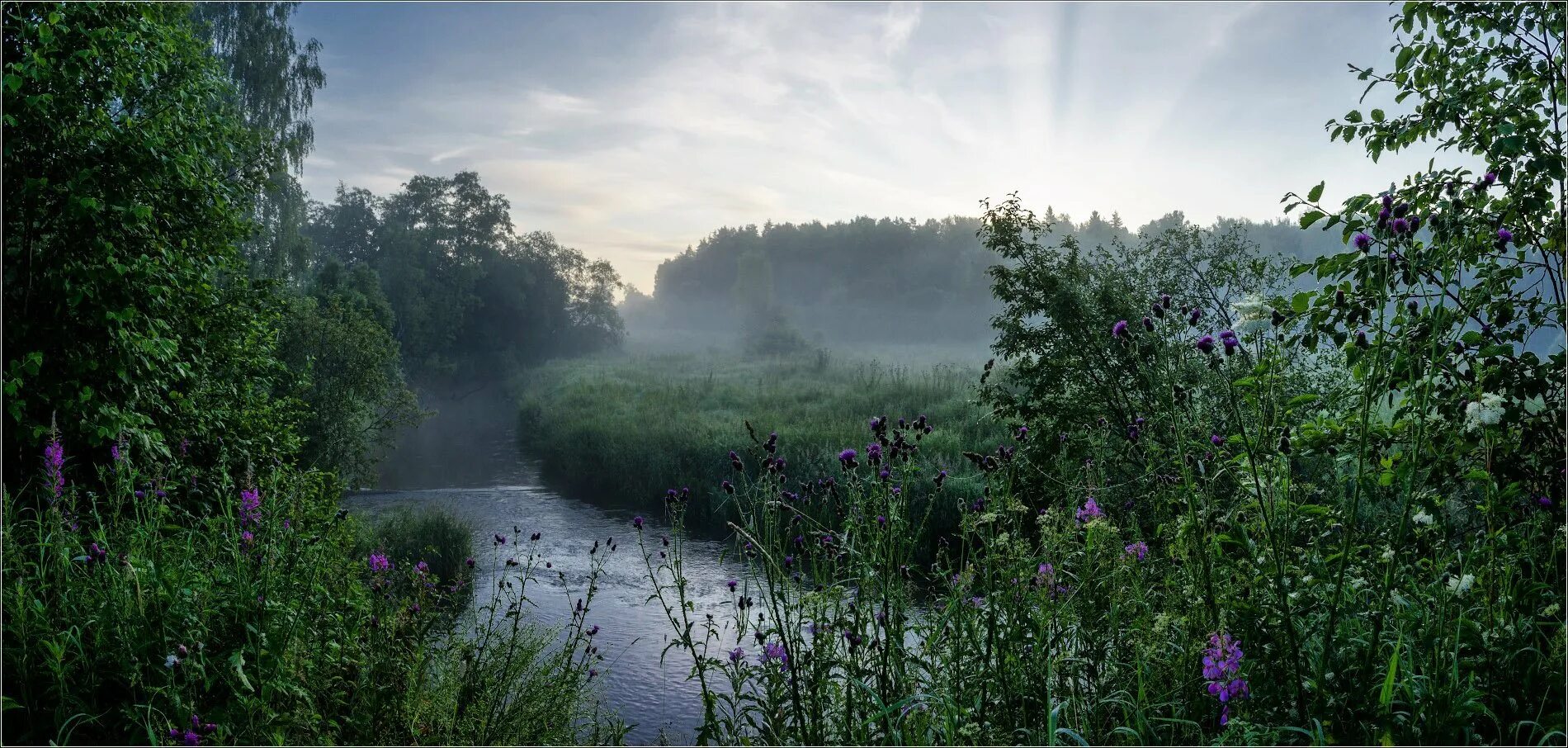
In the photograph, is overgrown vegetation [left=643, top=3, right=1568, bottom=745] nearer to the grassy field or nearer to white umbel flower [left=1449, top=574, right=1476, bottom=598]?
white umbel flower [left=1449, top=574, right=1476, bottom=598]

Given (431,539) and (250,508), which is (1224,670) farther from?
(431,539)

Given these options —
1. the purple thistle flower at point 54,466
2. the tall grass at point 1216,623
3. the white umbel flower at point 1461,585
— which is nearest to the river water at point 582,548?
the purple thistle flower at point 54,466

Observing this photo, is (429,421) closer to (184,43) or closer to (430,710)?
(184,43)

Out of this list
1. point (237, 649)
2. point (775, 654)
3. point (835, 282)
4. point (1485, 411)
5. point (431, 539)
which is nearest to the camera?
point (1485, 411)

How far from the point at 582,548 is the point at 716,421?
16.9 ft

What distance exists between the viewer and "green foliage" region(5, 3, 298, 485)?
12.7 feet

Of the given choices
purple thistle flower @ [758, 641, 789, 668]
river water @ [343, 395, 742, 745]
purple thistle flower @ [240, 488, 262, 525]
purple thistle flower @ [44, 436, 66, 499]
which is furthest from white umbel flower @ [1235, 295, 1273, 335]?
purple thistle flower @ [44, 436, 66, 499]

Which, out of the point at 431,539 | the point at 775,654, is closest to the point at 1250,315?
the point at 775,654

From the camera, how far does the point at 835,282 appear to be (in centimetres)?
3017

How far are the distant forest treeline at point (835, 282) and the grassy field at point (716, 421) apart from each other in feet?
24.1

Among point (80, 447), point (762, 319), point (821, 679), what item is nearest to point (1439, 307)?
point (821, 679)

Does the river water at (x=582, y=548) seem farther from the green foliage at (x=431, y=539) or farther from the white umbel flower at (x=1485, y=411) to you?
the white umbel flower at (x=1485, y=411)

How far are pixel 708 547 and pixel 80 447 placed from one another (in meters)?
5.84

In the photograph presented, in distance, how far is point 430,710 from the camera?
122 inches
